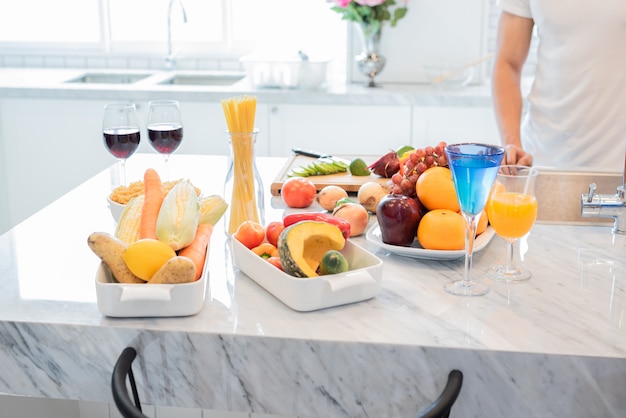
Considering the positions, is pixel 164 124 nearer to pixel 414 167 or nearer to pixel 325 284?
pixel 414 167

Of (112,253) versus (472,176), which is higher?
(472,176)

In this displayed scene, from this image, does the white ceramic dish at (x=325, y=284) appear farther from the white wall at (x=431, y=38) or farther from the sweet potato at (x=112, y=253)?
the white wall at (x=431, y=38)

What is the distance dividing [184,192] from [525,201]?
0.62 metres

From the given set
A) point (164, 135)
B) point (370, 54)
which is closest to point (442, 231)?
point (164, 135)

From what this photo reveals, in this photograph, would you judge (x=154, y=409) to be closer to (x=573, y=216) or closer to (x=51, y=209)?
(x=51, y=209)

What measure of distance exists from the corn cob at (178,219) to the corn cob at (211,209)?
9cm

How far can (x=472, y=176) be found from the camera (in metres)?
1.32

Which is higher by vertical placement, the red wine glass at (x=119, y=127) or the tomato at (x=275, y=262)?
the red wine glass at (x=119, y=127)

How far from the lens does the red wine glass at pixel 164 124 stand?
1931 mm

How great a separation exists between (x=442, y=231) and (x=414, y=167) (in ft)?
0.57

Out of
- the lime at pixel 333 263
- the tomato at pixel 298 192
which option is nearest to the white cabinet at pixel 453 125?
the tomato at pixel 298 192

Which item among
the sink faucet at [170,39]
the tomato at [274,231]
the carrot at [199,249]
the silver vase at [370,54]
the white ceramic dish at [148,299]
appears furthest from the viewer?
the sink faucet at [170,39]

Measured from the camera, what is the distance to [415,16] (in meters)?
3.86

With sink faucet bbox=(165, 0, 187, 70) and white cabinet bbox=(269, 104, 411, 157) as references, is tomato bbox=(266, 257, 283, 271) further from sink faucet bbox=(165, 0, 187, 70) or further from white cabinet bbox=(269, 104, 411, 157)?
sink faucet bbox=(165, 0, 187, 70)
